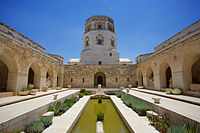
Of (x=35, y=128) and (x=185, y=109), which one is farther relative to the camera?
(x=185, y=109)

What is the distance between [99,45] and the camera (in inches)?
878

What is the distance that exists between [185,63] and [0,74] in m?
17.1

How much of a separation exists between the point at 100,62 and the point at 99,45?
3769 millimetres

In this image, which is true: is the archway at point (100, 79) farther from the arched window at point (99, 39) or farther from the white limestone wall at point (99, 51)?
the arched window at point (99, 39)

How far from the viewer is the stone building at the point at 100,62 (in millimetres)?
7648

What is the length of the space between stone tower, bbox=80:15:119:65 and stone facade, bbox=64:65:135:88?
3675 millimetres

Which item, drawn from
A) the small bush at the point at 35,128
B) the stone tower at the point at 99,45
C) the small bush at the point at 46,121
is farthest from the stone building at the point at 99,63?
the small bush at the point at 35,128

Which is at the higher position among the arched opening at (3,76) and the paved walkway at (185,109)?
the arched opening at (3,76)

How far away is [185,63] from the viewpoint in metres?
8.09

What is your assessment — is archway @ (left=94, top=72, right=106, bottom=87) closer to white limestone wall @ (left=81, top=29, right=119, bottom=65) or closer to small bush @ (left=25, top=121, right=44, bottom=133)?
white limestone wall @ (left=81, top=29, right=119, bottom=65)

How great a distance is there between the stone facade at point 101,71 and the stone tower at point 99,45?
3675 mm

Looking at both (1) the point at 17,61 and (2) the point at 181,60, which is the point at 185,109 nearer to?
(2) the point at 181,60

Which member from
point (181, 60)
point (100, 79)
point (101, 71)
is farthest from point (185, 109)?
point (100, 79)

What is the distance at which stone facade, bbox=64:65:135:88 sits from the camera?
1856 cm
